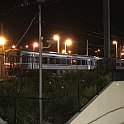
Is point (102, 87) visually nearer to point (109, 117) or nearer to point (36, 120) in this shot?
point (109, 117)

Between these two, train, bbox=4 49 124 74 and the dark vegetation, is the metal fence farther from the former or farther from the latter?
train, bbox=4 49 124 74

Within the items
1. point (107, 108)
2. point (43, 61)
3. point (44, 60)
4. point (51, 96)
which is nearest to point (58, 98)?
point (51, 96)

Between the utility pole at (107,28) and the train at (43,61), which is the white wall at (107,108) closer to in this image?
the utility pole at (107,28)

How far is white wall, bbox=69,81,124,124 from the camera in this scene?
44.8ft

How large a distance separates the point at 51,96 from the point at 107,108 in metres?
2.83

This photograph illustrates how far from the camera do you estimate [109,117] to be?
15.2 meters

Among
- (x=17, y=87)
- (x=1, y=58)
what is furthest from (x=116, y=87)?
(x=1, y=58)

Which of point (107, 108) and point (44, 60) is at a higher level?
point (44, 60)

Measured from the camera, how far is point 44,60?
32.1 m

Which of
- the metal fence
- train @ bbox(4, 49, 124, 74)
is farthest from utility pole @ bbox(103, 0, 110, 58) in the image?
train @ bbox(4, 49, 124, 74)

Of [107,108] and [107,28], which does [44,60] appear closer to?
[107,28]

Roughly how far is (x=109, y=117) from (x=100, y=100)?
3.37 ft

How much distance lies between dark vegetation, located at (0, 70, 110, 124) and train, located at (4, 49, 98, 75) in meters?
6.32

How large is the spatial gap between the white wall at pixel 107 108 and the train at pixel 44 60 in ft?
28.3
